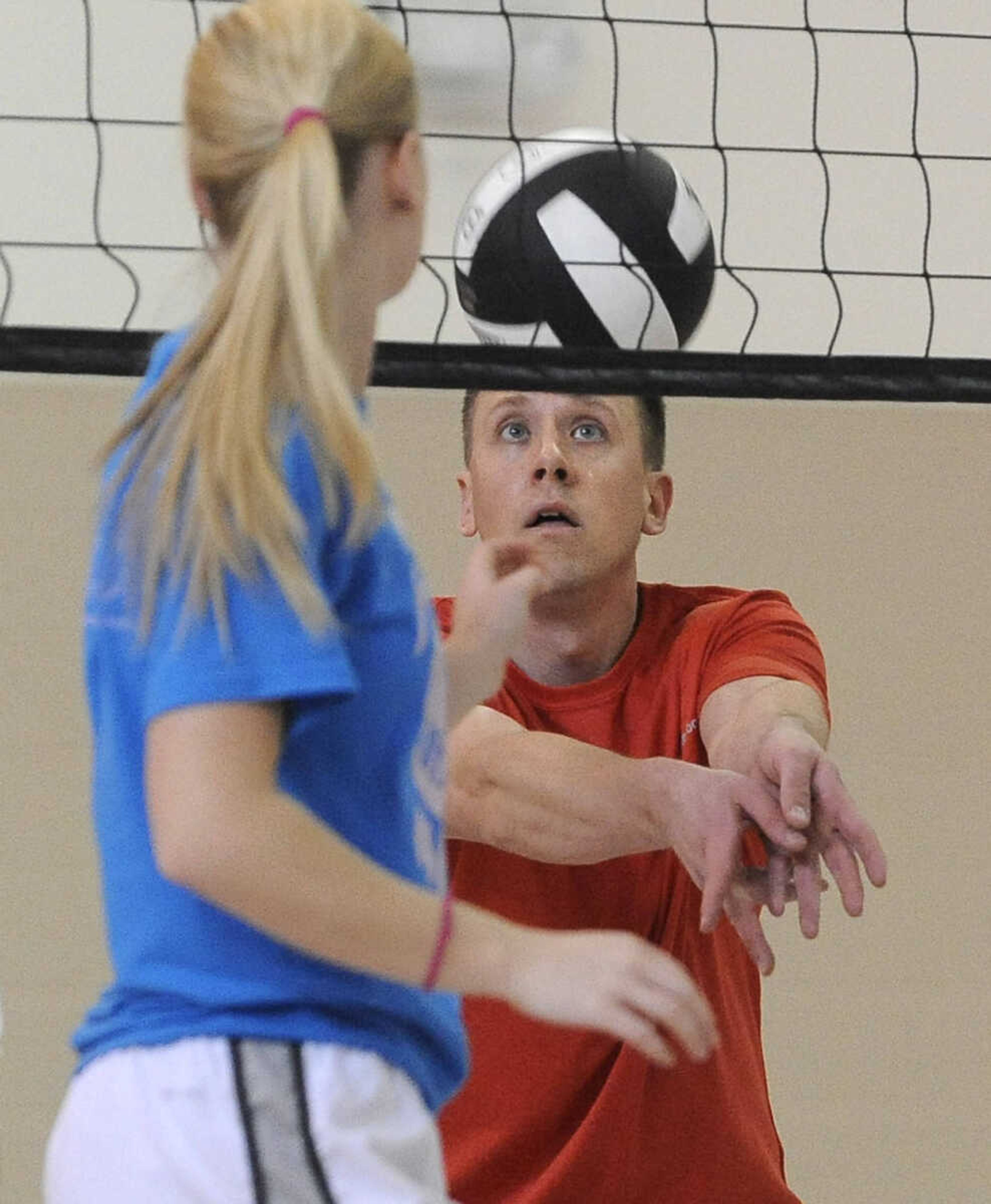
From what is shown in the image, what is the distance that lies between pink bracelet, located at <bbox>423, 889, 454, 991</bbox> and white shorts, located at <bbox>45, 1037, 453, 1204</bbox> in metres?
0.08

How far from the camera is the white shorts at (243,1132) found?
1037mm

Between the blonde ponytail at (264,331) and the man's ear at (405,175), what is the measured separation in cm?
1

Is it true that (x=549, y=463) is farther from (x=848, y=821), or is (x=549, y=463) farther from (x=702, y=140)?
(x=702, y=140)

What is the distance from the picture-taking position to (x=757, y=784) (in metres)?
1.69

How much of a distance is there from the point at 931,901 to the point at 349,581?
268cm

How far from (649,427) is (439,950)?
1274 mm

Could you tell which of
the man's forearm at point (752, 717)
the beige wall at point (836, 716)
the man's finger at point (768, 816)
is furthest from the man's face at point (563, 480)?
the beige wall at point (836, 716)

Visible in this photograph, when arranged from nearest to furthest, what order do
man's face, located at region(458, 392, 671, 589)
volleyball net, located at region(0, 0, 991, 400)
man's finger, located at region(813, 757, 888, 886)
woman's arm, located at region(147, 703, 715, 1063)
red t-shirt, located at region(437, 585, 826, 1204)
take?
woman's arm, located at region(147, 703, 715, 1063), man's finger, located at region(813, 757, 888, 886), red t-shirt, located at region(437, 585, 826, 1204), man's face, located at region(458, 392, 671, 589), volleyball net, located at region(0, 0, 991, 400)

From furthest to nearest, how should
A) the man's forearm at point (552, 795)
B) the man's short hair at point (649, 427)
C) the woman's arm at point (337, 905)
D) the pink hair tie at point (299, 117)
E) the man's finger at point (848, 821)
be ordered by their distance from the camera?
the man's short hair at point (649, 427) → the man's forearm at point (552, 795) → the man's finger at point (848, 821) → the pink hair tie at point (299, 117) → the woman's arm at point (337, 905)

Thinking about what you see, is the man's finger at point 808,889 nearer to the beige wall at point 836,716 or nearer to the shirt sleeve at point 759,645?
the shirt sleeve at point 759,645

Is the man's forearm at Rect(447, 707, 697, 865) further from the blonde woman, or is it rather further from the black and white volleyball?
the blonde woman

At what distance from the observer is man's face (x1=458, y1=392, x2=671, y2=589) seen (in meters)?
2.08

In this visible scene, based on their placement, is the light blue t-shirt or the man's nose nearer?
the light blue t-shirt

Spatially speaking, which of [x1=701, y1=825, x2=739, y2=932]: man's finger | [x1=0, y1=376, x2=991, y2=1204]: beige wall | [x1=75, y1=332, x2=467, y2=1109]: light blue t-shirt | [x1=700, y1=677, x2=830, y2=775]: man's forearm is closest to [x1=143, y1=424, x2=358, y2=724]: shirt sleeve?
[x1=75, y1=332, x2=467, y2=1109]: light blue t-shirt
